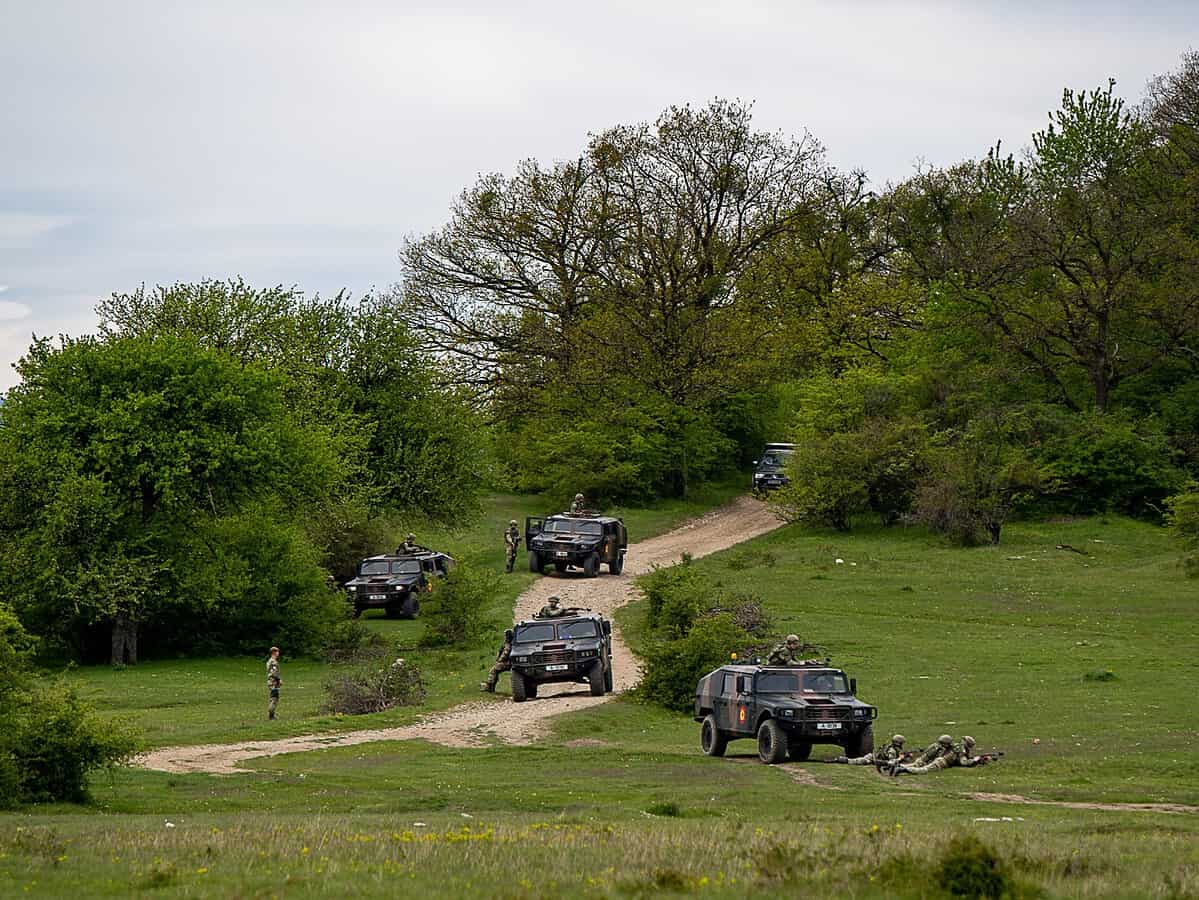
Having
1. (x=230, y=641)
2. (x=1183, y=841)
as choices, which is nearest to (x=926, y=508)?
(x=230, y=641)

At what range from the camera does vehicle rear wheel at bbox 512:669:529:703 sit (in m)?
31.5

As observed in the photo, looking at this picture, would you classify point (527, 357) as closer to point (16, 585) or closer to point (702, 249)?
point (702, 249)

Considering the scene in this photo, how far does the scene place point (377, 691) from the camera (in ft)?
103

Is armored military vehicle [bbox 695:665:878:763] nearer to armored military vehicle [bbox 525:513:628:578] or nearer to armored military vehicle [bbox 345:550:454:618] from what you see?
armored military vehicle [bbox 345:550:454:618]

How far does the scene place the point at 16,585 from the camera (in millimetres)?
40844

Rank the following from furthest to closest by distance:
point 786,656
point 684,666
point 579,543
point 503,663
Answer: point 579,543, point 503,663, point 684,666, point 786,656

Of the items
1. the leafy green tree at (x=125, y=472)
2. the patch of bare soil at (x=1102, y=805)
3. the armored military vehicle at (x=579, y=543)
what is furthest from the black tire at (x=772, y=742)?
the armored military vehicle at (x=579, y=543)

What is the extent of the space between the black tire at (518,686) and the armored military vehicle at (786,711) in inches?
279

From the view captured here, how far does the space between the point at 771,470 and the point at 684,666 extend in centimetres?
3761

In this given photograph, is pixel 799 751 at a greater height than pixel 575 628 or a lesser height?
lesser

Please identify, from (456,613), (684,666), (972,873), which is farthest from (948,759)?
(456,613)

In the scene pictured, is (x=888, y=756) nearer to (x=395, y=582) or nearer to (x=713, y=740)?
(x=713, y=740)

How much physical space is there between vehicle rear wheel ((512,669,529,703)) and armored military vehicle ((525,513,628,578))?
57.8 feet

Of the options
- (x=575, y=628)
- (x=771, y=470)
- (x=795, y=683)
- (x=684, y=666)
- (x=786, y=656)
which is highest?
(x=771, y=470)
